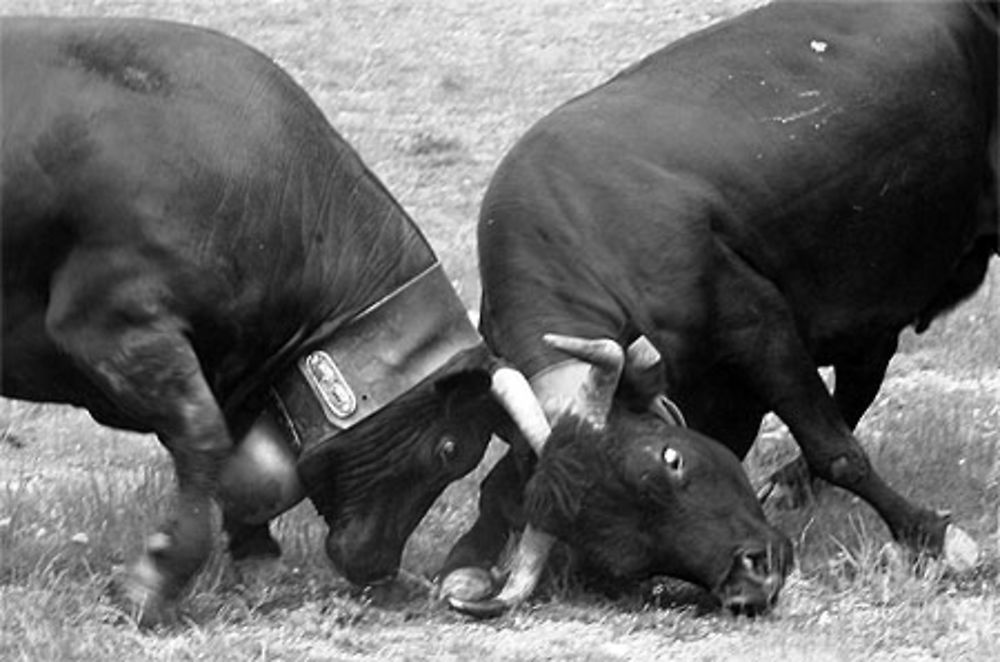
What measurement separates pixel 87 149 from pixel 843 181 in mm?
2682

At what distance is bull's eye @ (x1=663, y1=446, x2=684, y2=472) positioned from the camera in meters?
7.65

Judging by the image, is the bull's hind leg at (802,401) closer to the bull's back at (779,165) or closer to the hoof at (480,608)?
the bull's back at (779,165)

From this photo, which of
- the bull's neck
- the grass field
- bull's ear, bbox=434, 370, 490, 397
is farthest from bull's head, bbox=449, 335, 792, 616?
the bull's neck

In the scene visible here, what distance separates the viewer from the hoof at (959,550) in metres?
8.14

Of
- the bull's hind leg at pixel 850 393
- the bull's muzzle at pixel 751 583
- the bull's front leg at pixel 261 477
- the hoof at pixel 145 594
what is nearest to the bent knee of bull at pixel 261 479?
the bull's front leg at pixel 261 477

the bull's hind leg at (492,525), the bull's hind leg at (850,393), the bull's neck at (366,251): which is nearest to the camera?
the bull's neck at (366,251)

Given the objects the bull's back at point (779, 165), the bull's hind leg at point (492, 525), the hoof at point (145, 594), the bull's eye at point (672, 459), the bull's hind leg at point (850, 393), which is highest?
the bull's back at point (779, 165)

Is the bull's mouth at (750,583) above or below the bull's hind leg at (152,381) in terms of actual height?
below

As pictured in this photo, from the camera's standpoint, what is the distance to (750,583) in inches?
298

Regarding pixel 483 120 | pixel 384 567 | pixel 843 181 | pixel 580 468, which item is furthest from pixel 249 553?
pixel 483 120

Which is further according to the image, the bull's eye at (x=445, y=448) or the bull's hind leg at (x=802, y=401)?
the bull's hind leg at (x=802, y=401)

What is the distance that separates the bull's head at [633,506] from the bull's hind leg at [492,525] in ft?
0.68

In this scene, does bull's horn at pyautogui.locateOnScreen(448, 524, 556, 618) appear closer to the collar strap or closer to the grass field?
the grass field

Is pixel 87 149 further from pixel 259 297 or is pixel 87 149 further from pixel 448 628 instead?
pixel 448 628
